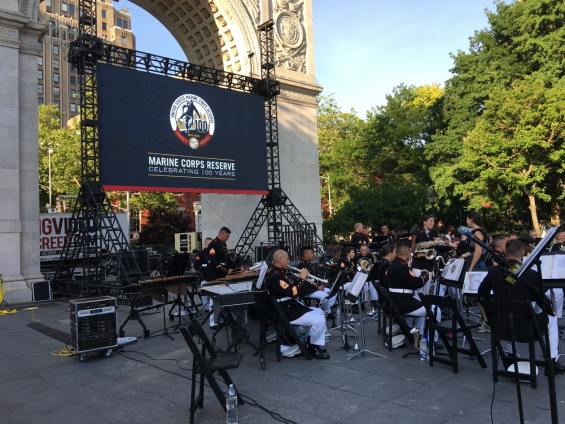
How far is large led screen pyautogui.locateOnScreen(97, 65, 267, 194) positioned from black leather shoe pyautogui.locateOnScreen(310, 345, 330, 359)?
11.8m

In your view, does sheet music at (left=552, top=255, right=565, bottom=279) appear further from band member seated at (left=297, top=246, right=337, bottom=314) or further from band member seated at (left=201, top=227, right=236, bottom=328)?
band member seated at (left=201, top=227, right=236, bottom=328)

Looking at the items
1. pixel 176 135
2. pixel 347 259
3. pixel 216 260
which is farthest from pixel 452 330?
pixel 176 135

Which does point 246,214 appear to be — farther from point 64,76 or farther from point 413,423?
point 64,76

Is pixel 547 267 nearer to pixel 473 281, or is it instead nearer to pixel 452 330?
pixel 473 281

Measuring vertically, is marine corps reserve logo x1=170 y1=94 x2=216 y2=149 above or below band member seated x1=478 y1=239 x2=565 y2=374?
above

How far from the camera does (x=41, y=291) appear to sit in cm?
1562

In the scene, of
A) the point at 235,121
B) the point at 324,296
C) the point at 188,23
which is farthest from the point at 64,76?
the point at 324,296

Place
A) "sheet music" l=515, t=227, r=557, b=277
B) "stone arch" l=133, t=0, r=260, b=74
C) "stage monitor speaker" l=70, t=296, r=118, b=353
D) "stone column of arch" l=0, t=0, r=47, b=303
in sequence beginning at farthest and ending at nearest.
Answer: "stone arch" l=133, t=0, r=260, b=74
"stone column of arch" l=0, t=0, r=47, b=303
"stage monitor speaker" l=70, t=296, r=118, b=353
"sheet music" l=515, t=227, r=557, b=277

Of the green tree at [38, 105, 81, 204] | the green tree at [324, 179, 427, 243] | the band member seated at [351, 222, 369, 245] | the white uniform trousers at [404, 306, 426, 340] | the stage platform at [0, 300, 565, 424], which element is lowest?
the stage platform at [0, 300, 565, 424]

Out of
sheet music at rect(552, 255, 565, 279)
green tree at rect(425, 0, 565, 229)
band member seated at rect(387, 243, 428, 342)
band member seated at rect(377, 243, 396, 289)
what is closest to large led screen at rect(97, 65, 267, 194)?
band member seated at rect(377, 243, 396, 289)

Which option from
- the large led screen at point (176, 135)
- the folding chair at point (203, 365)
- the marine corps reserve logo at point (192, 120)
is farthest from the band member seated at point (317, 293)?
the marine corps reserve logo at point (192, 120)

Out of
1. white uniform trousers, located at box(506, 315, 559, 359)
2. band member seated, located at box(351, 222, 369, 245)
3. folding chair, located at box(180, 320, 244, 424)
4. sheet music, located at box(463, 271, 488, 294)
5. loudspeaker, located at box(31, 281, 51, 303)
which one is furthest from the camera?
loudspeaker, located at box(31, 281, 51, 303)

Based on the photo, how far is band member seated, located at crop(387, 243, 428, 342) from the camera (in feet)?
25.1

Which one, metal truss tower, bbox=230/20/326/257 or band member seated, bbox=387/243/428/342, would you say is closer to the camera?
band member seated, bbox=387/243/428/342
